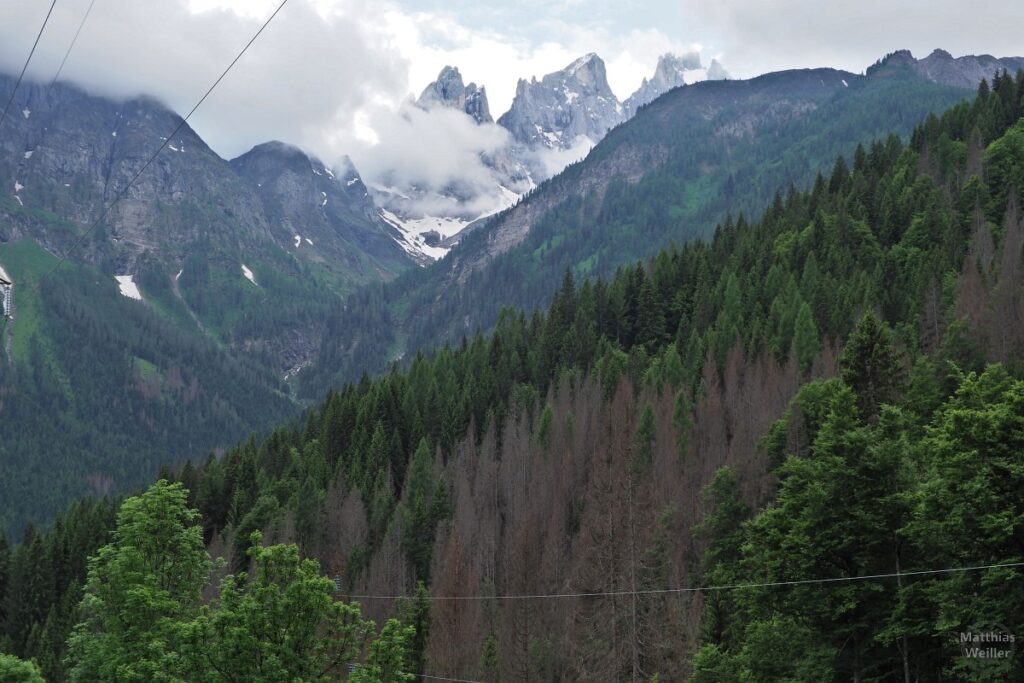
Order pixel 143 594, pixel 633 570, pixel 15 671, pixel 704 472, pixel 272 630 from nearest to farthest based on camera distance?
pixel 15 671 → pixel 272 630 → pixel 143 594 → pixel 633 570 → pixel 704 472

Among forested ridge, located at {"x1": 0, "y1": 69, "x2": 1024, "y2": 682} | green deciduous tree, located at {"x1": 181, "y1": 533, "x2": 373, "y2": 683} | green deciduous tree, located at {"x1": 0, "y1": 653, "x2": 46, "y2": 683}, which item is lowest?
green deciduous tree, located at {"x1": 0, "y1": 653, "x2": 46, "y2": 683}

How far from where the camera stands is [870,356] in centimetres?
4894

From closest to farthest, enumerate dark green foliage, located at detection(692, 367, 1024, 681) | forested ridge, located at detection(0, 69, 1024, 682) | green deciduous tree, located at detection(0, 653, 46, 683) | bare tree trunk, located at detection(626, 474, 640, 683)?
dark green foliage, located at detection(692, 367, 1024, 681) < green deciduous tree, located at detection(0, 653, 46, 683) < forested ridge, located at detection(0, 69, 1024, 682) < bare tree trunk, located at detection(626, 474, 640, 683)

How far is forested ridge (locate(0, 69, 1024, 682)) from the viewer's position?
97.8 feet

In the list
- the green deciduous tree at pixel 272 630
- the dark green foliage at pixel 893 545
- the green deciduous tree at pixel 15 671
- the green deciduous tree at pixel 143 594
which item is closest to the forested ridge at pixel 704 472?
the dark green foliage at pixel 893 545

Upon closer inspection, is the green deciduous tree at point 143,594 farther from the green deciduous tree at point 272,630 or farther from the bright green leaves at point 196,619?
the green deciduous tree at point 272,630

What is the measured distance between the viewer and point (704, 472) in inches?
3201

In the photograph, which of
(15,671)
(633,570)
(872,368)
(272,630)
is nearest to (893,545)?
(272,630)

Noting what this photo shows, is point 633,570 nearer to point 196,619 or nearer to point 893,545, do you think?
point 893,545

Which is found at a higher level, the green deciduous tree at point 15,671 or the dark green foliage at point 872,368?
the dark green foliage at point 872,368

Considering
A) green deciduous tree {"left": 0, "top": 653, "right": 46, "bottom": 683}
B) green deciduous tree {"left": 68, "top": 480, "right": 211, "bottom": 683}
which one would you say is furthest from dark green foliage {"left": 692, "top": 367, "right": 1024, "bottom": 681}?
green deciduous tree {"left": 0, "top": 653, "right": 46, "bottom": 683}

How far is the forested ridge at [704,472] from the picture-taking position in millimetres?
29812

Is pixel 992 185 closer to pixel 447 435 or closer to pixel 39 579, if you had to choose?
pixel 447 435

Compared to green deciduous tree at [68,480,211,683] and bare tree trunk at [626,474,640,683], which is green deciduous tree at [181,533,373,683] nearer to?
green deciduous tree at [68,480,211,683]
